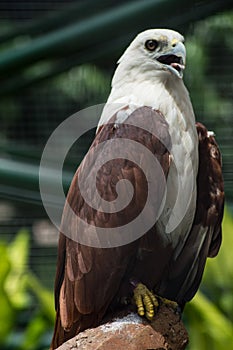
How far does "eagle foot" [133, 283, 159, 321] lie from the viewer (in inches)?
70.3

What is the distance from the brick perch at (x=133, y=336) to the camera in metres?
1.64

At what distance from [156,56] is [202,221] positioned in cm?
40

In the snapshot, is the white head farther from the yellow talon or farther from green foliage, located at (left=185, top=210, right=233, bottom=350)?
green foliage, located at (left=185, top=210, right=233, bottom=350)

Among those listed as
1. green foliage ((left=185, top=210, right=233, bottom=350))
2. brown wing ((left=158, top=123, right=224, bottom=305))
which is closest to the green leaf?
green foliage ((left=185, top=210, right=233, bottom=350))

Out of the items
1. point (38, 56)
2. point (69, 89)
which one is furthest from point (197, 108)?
point (38, 56)

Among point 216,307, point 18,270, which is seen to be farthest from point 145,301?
point 18,270

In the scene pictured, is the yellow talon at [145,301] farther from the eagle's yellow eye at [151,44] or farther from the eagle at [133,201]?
the eagle's yellow eye at [151,44]

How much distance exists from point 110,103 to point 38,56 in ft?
3.69

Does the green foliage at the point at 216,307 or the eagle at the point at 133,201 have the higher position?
the eagle at the point at 133,201

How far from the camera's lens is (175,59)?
6.39ft

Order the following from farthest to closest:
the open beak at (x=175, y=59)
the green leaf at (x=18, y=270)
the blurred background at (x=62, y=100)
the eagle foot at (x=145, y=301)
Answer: the green leaf at (x=18, y=270), the blurred background at (x=62, y=100), the open beak at (x=175, y=59), the eagle foot at (x=145, y=301)

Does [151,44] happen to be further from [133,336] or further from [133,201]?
[133,336]

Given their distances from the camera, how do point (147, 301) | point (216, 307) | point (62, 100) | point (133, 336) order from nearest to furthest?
1. point (133, 336)
2. point (147, 301)
3. point (216, 307)
4. point (62, 100)

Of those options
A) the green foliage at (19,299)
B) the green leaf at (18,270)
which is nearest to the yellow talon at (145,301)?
the green foliage at (19,299)
